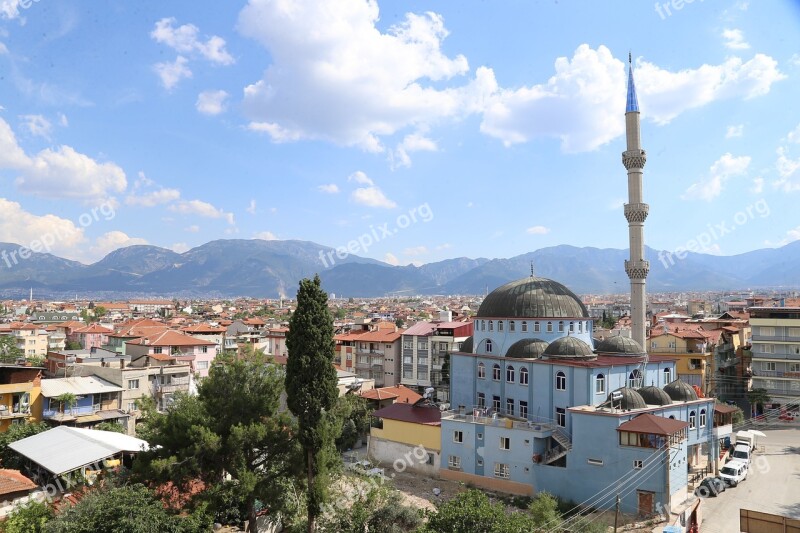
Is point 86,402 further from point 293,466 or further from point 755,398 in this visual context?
point 755,398

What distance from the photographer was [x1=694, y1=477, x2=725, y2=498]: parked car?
2782cm

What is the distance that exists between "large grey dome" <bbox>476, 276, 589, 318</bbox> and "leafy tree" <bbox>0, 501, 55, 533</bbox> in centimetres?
2686

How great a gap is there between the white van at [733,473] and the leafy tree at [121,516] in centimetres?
2625

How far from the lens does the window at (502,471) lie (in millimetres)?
29548

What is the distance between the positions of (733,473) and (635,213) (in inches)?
793

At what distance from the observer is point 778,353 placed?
161 ft

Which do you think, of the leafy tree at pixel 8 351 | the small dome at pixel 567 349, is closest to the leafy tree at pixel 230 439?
the small dome at pixel 567 349

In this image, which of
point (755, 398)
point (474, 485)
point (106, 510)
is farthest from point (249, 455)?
point (755, 398)

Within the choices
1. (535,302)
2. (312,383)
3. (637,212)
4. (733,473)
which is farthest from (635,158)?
(312,383)

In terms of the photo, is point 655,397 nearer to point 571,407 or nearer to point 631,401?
point 631,401

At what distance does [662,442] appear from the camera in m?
25.1

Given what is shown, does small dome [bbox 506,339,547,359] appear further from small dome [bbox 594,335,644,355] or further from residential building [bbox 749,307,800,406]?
residential building [bbox 749,307,800,406]

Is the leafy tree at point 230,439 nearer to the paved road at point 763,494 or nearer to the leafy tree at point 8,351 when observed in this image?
the paved road at point 763,494

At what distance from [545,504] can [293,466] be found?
1008 centimetres
